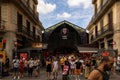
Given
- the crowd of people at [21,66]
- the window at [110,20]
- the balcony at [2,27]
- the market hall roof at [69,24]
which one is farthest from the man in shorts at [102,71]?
the market hall roof at [69,24]

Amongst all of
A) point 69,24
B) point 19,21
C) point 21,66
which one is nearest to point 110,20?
point 19,21

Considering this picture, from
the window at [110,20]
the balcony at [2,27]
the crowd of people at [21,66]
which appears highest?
the window at [110,20]

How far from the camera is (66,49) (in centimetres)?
6662

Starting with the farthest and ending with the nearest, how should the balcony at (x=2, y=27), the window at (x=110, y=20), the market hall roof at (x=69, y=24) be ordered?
1. the market hall roof at (x=69, y=24)
2. the window at (x=110, y=20)
3. the balcony at (x=2, y=27)

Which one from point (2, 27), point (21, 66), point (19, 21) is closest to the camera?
point (21, 66)

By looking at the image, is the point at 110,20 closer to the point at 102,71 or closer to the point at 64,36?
the point at 64,36

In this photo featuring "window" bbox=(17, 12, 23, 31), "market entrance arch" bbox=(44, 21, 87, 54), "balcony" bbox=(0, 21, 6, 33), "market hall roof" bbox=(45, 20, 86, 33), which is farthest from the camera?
"market hall roof" bbox=(45, 20, 86, 33)

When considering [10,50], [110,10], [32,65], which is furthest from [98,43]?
[32,65]

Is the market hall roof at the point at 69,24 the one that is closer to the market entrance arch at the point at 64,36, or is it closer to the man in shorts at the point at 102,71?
the market entrance arch at the point at 64,36

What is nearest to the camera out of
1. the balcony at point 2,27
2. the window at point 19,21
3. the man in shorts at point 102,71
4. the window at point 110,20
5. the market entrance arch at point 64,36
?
the man in shorts at point 102,71

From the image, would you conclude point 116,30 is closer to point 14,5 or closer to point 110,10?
point 110,10

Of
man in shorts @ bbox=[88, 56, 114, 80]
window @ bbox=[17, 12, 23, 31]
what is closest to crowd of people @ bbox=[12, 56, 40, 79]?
window @ bbox=[17, 12, 23, 31]

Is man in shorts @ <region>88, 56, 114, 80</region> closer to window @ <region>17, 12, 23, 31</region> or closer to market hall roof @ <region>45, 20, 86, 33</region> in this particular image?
window @ <region>17, 12, 23, 31</region>

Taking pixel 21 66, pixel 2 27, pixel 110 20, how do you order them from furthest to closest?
pixel 110 20, pixel 2 27, pixel 21 66
